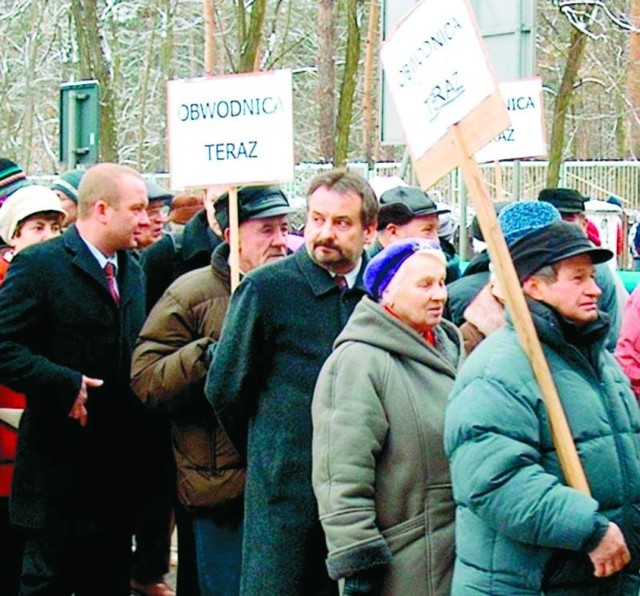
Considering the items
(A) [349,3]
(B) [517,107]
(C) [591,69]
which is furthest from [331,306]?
(C) [591,69]

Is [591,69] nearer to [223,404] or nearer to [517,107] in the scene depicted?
[517,107]

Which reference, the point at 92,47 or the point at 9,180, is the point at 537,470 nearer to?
the point at 9,180

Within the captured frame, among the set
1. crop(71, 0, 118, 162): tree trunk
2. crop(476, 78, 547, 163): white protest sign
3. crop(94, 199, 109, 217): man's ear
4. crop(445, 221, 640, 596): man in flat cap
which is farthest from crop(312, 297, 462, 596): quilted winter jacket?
crop(71, 0, 118, 162): tree trunk

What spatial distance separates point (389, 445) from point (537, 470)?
776 millimetres

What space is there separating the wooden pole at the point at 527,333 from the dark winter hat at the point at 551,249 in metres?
0.06

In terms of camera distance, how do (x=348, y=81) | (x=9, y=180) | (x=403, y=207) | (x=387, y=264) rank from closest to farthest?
(x=387, y=264), (x=403, y=207), (x=9, y=180), (x=348, y=81)

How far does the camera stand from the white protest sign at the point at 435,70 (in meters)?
4.66

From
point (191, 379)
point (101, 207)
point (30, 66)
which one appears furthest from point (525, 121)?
point (30, 66)

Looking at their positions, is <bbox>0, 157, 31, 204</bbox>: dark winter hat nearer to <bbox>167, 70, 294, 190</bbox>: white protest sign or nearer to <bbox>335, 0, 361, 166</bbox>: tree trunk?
<bbox>167, 70, 294, 190</bbox>: white protest sign

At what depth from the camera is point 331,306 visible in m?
5.39

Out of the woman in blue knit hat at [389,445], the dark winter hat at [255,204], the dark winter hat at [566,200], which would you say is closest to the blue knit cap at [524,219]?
the woman in blue knit hat at [389,445]

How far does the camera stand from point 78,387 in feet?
19.2

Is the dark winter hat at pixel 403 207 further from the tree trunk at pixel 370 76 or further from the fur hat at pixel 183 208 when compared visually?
the tree trunk at pixel 370 76

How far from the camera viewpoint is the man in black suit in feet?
19.4
